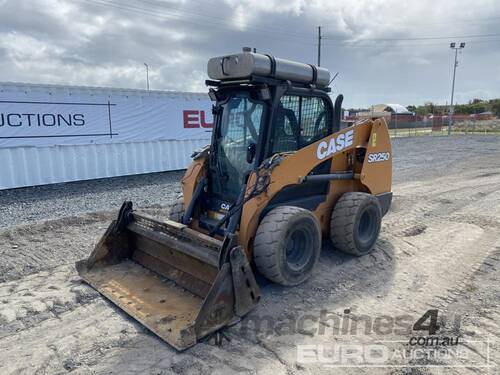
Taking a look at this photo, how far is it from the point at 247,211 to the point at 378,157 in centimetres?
250

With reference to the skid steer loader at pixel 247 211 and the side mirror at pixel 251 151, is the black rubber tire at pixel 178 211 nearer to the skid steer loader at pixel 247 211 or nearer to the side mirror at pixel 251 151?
the skid steer loader at pixel 247 211

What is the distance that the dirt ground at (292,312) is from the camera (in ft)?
10.6

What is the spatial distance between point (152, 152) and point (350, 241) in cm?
865

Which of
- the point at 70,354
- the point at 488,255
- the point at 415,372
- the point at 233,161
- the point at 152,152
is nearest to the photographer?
the point at 415,372

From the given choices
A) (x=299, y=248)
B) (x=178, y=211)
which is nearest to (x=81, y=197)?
(x=178, y=211)

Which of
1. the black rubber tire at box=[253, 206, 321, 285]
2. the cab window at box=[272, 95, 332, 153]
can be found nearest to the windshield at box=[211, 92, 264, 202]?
the cab window at box=[272, 95, 332, 153]

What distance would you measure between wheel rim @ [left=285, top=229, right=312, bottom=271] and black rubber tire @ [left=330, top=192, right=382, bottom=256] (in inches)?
32.3

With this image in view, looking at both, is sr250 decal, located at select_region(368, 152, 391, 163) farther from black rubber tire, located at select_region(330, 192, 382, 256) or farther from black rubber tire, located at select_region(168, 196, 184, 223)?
black rubber tire, located at select_region(168, 196, 184, 223)

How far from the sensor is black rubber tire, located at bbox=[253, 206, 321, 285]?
13.1 ft

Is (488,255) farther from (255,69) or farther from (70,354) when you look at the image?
(70,354)

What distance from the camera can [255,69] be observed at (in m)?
4.10

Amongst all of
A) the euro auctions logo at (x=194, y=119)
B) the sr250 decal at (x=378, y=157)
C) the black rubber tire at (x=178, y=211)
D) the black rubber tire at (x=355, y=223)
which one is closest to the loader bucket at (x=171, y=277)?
the black rubber tire at (x=178, y=211)

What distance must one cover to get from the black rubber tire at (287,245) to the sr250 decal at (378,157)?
1690 millimetres

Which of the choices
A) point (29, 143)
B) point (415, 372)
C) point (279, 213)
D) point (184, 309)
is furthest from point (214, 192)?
point (29, 143)
